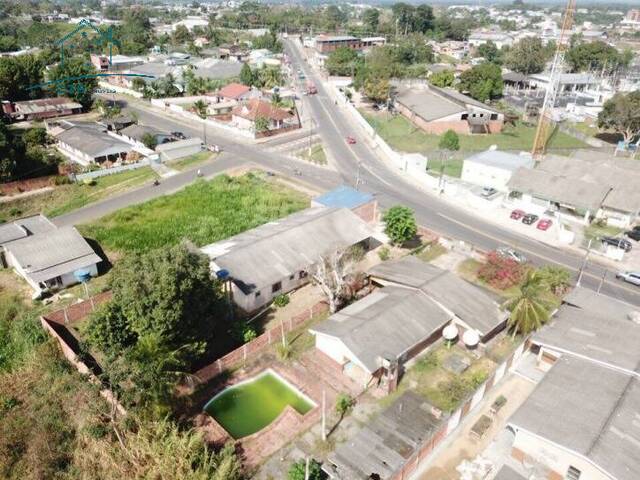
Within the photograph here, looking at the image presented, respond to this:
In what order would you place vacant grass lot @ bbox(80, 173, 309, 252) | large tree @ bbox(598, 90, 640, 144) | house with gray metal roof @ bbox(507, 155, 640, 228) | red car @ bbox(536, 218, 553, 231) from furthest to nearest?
large tree @ bbox(598, 90, 640, 144) → house with gray metal roof @ bbox(507, 155, 640, 228) → red car @ bbox(536, 218, 553, 231) → vacant grass lot @ bbox(80, 173, 309, 252)

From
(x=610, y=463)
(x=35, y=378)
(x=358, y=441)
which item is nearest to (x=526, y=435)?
(x=610, y=463)

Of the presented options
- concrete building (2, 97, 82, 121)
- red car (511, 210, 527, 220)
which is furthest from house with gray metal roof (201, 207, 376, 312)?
concrete building (2, 97, 82, 121)

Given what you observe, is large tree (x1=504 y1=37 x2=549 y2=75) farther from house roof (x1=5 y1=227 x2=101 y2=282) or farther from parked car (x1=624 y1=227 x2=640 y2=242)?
house roof (x1=5 y1=227 x2=101 y2=282)

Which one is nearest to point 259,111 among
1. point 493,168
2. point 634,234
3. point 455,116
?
point 455,116

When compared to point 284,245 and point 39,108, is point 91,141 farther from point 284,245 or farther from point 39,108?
point 284,245

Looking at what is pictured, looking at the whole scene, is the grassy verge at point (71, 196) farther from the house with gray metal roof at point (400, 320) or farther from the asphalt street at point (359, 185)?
the house with gray metal roof at point (400, 320)

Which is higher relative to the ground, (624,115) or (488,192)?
A: (624,115)
